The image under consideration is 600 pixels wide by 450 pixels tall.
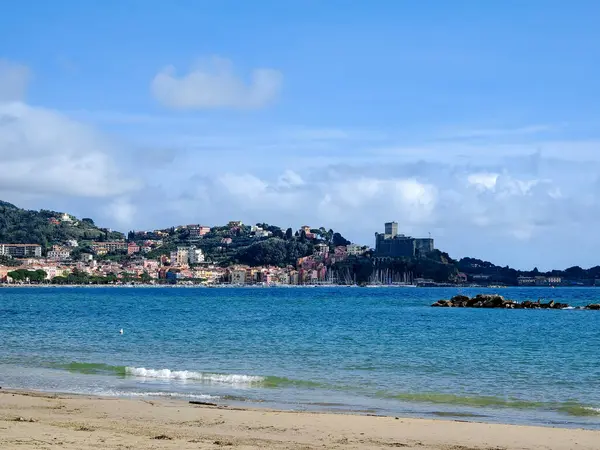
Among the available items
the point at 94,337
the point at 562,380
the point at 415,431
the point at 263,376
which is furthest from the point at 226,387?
the point at 94,337

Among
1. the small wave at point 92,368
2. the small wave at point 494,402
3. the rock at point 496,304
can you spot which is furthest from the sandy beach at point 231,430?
the rock at point 496,304

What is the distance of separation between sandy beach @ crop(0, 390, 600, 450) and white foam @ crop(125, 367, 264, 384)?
18.1 feet

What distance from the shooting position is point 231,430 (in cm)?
1470

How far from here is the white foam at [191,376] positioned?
2350 centimetres

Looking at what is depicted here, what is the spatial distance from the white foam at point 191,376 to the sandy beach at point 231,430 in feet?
18.1

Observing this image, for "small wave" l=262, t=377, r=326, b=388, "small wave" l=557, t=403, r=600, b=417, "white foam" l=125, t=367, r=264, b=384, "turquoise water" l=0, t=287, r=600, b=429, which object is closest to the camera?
"small wave" l=557, t=403, r=600, b=417

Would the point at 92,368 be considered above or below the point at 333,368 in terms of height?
below

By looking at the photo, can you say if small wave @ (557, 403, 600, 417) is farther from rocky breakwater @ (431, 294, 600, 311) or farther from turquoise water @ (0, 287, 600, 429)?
rocky breakwater @ (431, 294, 600, 311)

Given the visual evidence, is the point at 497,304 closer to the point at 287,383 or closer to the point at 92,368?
the point at 92,368

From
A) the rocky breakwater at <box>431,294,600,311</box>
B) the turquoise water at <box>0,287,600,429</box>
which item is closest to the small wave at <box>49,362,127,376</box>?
the turquoise water at <box>0,287,600,429</box>

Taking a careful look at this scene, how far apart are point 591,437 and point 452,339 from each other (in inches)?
1109

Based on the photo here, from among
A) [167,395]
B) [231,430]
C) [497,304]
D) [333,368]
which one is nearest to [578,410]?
[231,430]

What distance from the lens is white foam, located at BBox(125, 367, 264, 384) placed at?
2350 centimetres

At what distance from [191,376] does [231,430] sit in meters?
9.83
